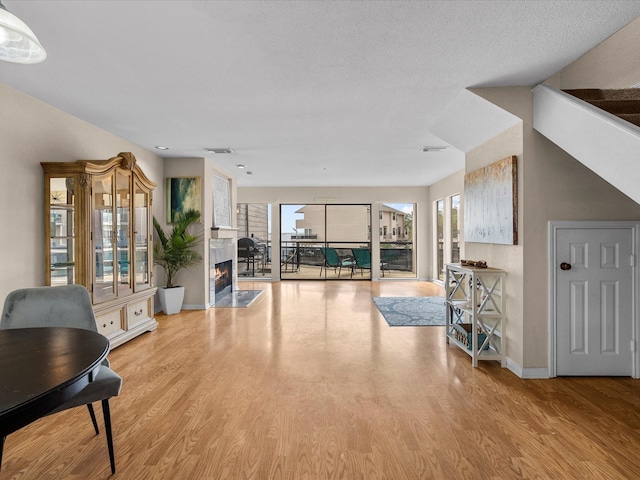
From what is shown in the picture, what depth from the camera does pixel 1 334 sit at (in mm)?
1686

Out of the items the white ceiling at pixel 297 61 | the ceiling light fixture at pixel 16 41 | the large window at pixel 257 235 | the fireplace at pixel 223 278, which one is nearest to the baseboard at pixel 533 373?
the white ceiling at pixel 297 61

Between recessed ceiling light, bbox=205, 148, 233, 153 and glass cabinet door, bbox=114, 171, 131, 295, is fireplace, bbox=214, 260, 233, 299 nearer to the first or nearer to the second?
recessed ceiling light, bbox=205, 148, 233, 153

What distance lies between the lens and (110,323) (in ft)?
12.1

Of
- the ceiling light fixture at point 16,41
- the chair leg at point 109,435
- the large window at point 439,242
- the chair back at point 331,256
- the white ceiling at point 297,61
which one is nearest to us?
the ceiling light fixture at point 16,41

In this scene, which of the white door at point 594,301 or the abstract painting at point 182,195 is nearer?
the white door at point 594,301

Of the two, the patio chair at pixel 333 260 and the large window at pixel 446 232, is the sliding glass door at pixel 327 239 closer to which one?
the patio chair at pixel 333 260

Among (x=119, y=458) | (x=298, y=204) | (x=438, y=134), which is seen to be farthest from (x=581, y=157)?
(x=298, y=204)

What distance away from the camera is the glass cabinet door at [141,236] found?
4266 millimetres

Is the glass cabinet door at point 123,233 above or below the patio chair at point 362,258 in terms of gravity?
above

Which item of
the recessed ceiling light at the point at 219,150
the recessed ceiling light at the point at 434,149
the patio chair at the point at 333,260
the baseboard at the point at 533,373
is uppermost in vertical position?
the recessed ceiling light at the point at 434,149

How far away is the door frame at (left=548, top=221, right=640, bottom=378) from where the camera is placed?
9.59 ft

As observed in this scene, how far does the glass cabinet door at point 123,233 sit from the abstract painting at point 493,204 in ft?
12.9

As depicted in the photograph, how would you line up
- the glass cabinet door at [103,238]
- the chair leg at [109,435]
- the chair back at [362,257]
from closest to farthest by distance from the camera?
the chair leg at [109,435] < the glass cabinet door at [103,238] < the chair back at [362,257]

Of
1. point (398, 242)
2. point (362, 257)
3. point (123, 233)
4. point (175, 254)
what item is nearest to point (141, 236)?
point (123, 233)
